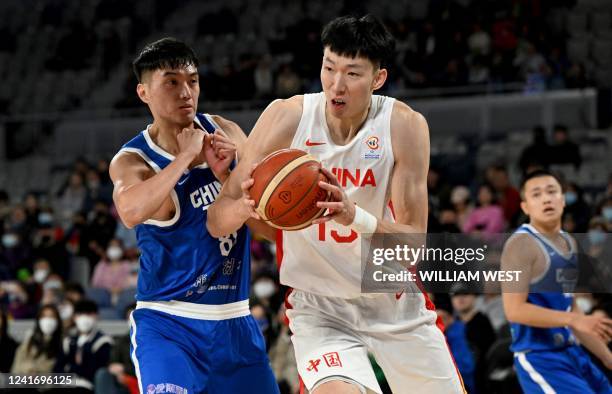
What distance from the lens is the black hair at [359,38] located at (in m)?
4.22

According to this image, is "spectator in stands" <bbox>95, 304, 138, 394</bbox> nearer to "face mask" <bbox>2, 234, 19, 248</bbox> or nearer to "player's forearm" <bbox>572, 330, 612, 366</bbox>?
"player's forearm" <bbox>572, 330, 612, 366</bbox>

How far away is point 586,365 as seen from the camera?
5.66 m

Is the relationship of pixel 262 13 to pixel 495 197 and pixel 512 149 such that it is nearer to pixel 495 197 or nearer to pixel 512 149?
pixel 512 149

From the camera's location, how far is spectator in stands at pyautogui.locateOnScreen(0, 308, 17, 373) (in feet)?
32.7

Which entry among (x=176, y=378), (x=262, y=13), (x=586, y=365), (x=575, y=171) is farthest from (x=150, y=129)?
(x=262, y=13)

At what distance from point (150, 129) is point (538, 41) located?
33.5ft

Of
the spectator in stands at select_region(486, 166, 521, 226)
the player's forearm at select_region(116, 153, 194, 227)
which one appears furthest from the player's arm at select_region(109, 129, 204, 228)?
the spectator in stands at select_region(486, 166, 521, 226)

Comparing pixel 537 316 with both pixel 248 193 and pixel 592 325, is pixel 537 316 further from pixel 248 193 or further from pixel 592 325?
pixel 248 193

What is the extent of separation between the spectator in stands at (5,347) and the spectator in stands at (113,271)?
1764mm

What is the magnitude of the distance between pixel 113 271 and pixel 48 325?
2.48 meters

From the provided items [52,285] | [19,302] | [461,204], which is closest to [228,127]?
[461,204]

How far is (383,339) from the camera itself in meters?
4.29

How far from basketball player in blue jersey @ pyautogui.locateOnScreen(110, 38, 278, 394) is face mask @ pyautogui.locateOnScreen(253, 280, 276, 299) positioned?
4.95 meters

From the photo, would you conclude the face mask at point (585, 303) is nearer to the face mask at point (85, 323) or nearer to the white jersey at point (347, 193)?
the white jersey at point (347, 193)
